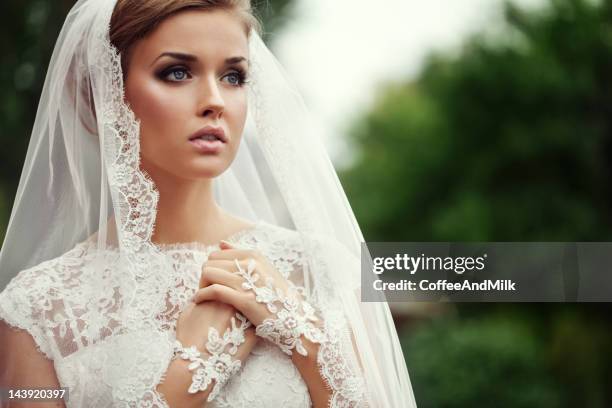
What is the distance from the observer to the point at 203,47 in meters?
1.80

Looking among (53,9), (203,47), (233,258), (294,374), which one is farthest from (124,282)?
(53,9)

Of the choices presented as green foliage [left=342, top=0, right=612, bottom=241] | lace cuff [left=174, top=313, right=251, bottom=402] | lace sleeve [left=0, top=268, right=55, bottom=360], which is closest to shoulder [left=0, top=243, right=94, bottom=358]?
lace sleeve [left=0, top=268, right=55, bottom=360]

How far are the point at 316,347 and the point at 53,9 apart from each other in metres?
4.03

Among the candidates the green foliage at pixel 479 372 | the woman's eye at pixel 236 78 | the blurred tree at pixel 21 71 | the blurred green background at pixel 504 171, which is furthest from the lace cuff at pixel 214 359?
the green foliage at pixel 479 372

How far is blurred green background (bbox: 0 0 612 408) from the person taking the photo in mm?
5121

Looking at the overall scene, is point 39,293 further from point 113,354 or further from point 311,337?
point 311,337

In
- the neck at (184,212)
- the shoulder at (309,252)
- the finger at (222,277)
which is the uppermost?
the neck at (184,212)

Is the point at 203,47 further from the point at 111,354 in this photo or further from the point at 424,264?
the point at 424,264

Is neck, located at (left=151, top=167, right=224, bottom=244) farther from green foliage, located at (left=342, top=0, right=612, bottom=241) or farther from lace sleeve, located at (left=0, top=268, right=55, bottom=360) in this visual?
green foliage, located at (left=342, top=0, right=612, bottom=241)

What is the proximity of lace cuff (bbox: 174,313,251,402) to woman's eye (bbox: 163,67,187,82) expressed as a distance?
565mm

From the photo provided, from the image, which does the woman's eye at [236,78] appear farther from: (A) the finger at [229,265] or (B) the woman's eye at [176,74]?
(A) the finger at [229,265]

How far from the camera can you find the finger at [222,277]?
5.79 ft

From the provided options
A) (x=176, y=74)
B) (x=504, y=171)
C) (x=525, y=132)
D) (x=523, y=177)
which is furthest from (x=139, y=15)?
(x=504, y=171)

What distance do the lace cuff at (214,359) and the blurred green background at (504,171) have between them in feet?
3.97
